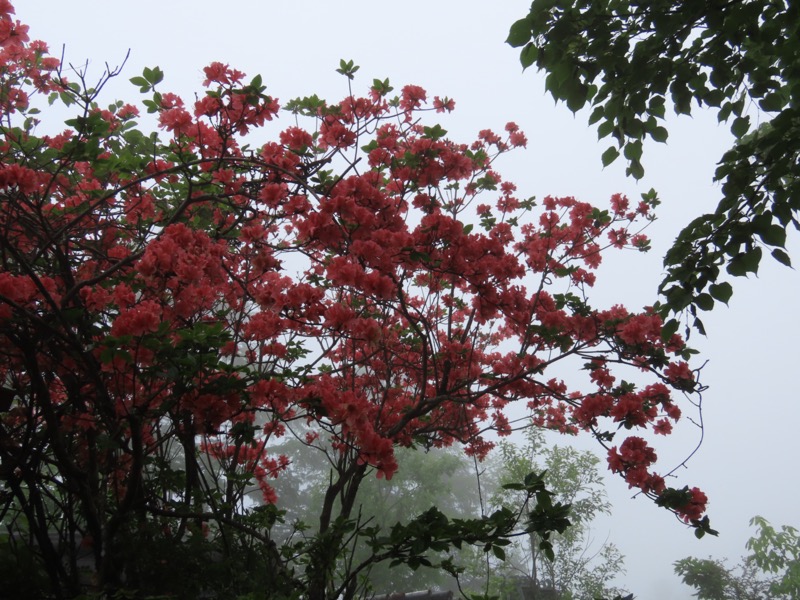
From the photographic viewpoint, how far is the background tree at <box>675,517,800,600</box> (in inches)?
299

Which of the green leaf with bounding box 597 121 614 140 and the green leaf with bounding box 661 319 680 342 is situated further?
the green leaf with bounding box 597 121 614 140

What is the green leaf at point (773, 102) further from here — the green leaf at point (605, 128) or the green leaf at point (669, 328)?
A: the green leaf at point (669, 328)

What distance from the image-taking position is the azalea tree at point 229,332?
1.78m

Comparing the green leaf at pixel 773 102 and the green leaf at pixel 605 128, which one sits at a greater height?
the green leaf at pixel 773 102

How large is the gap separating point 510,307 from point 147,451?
167cm

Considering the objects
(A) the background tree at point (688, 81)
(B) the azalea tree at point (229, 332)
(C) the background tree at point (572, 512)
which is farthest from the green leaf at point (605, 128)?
(C) the background tree at point (572, 512)

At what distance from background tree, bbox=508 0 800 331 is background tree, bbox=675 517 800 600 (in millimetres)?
7016

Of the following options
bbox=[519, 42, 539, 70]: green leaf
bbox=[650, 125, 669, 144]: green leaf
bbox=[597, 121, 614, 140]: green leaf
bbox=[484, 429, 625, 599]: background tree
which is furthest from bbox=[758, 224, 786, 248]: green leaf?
bbox=[484, 429, 625, 599]: background tree

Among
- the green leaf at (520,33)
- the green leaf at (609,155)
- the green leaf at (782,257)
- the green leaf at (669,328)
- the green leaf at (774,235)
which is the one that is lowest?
the green leaf at (669,328)

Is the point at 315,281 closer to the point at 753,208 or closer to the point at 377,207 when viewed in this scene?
the point at 377,207

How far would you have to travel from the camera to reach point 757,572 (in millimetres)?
8266

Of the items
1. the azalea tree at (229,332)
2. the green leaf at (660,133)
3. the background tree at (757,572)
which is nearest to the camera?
the azalea tree at (229,332)

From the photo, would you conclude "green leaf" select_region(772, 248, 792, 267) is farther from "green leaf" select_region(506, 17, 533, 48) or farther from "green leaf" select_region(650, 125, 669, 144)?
"green leaf" select_region(506, 17, 533, 48)

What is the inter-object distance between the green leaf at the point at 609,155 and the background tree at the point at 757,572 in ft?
23.6
